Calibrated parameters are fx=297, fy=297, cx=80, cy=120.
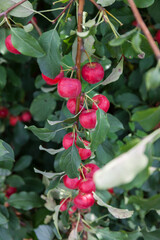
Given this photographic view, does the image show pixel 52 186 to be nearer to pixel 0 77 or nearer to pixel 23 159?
pixel 0 77

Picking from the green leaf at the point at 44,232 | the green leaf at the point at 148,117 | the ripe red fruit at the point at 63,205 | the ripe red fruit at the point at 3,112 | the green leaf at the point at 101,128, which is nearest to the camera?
the green leaf at the point at 148,117

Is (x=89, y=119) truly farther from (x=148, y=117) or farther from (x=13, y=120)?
(x=13, y=120)

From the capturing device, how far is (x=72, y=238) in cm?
110

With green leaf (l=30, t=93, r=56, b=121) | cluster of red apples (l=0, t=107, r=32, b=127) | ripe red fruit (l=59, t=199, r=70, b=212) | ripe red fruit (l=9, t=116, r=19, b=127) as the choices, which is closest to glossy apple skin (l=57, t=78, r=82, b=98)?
ripe red fruit (l=59, t=199, r=70, b=212)

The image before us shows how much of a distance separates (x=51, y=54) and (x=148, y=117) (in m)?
0.36

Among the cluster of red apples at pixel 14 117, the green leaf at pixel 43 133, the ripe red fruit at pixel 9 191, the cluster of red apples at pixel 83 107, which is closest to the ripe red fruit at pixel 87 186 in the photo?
the cluster of red apples at pixel 83 107

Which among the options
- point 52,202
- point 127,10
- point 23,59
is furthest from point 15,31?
point 23,59

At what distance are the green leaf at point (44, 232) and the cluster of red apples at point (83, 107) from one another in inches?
14.7

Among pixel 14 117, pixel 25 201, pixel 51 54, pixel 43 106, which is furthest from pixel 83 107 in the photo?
pixel 14 117

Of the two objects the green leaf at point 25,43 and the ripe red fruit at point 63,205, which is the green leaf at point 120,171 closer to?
the green leaf at point 25,43

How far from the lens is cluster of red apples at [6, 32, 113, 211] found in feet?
2.72

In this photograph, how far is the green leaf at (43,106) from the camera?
1.49 meters

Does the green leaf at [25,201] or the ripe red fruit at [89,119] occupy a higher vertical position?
the ripe red fruit at [89,119]

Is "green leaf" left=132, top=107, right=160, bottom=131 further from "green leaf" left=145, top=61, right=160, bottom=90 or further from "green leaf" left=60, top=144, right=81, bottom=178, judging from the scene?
"green leaf" left=60, top=144, right=81, bottom=178
